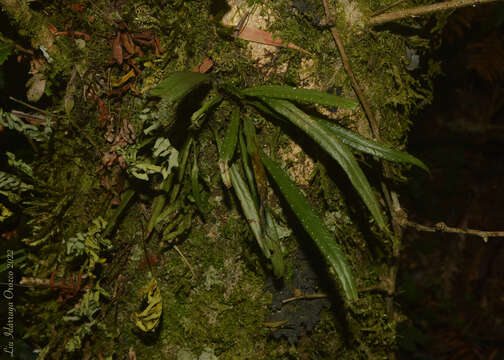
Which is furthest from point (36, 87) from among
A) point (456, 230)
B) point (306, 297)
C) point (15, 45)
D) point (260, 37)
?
point (456, 230)

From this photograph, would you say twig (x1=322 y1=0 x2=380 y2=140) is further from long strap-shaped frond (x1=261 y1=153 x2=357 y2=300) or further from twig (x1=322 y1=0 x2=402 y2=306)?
long strap-shaped frond (x1=261 y1=153 x2=357 y2=300)

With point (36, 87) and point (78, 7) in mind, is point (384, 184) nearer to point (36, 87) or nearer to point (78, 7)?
point (78, 7)

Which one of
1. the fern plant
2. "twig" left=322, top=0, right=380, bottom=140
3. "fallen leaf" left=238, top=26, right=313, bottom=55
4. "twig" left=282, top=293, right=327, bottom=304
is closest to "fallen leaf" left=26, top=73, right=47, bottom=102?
the fern plant

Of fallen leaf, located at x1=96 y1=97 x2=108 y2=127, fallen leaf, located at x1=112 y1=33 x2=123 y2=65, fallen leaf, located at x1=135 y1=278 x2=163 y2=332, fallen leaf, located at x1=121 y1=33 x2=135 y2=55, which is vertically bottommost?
fallen leaf, located at x1=135 y1=278 x2=163 y2=332

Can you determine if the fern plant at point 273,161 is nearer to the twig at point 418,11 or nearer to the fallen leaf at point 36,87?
the twig at point 418,11

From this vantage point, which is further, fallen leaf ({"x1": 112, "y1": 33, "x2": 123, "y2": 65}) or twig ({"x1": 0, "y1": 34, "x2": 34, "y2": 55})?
twig ({"x1": 0, "y1": 34, "x2": 34, "y2": 55})

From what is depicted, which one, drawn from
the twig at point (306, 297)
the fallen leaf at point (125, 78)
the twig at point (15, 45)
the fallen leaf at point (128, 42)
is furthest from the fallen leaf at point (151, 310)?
the twig at point (15, 45)

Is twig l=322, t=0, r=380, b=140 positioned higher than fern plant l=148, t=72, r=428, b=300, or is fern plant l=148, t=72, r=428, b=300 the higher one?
twig l=322, t=0, r=380, b=140
